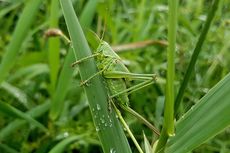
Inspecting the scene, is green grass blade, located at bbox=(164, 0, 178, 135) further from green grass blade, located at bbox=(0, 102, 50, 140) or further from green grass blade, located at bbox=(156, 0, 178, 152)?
green grass blade, located at bbox=(0, 102, 50, 140)

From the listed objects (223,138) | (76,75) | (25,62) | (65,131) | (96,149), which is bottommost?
(223,138)

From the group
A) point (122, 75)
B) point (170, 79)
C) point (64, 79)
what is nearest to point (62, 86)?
point (64, 79)

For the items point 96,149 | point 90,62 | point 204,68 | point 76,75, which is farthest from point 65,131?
point 204,68

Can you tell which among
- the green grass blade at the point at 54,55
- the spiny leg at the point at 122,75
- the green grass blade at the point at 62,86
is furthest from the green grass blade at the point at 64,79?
the spiny leg at the point at 122,75

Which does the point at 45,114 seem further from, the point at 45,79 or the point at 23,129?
the point at 45,79

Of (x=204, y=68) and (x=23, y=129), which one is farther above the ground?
(x=23, y=129)

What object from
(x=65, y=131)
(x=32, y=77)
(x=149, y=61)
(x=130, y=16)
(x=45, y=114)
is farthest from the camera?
(x=130, y=16)

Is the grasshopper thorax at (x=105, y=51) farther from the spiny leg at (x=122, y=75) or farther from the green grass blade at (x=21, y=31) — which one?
the green grass blade at (x=21, y=31)
